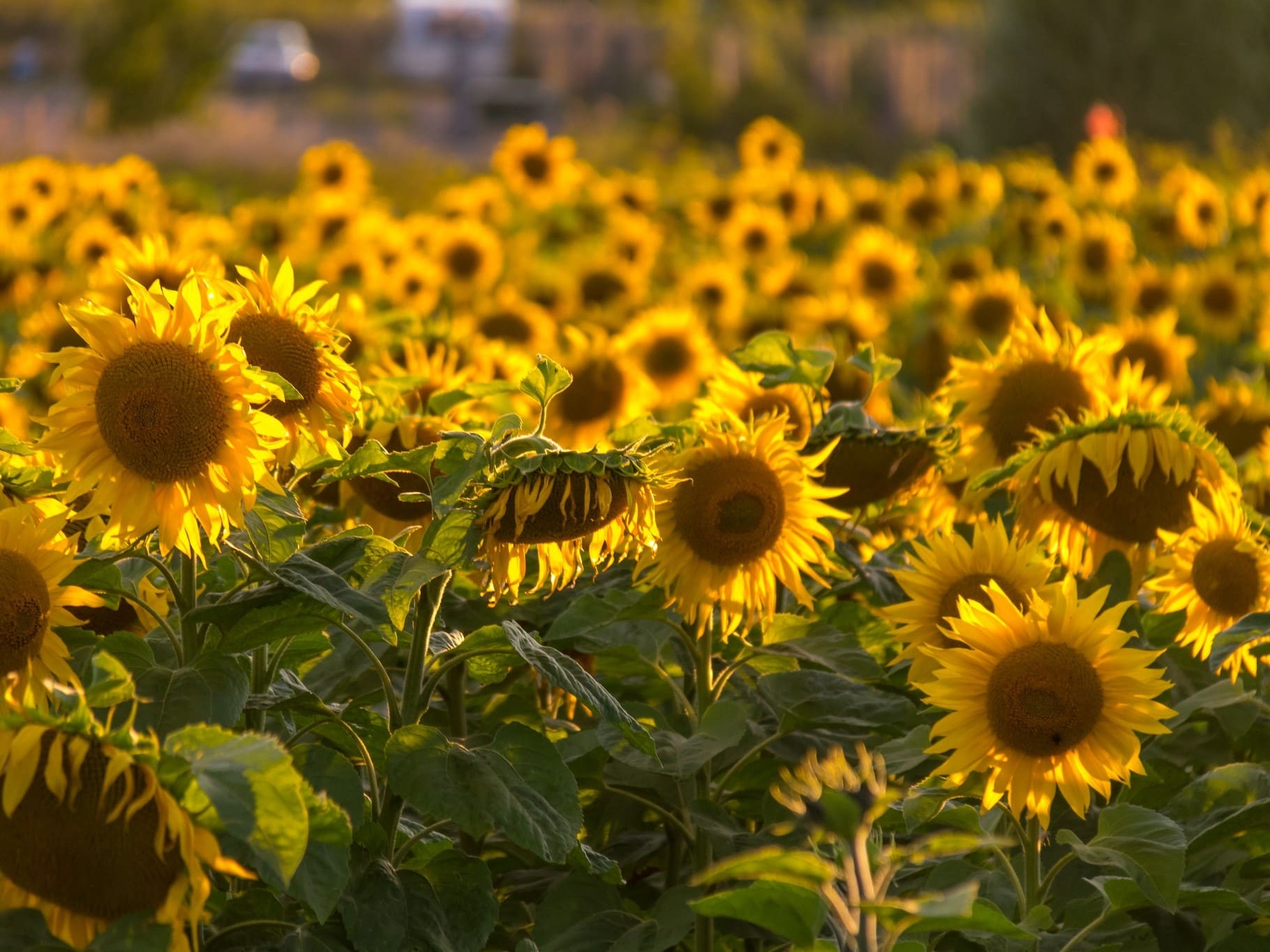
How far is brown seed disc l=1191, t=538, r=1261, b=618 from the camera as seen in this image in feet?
8.63

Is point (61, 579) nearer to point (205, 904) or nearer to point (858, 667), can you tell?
point (205, 904)

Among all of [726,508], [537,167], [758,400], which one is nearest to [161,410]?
[726,508]

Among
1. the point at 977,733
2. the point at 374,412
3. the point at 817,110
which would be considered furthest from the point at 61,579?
the point at 817,110

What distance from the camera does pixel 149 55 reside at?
18.8 meters

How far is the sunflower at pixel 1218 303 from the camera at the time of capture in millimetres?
6711

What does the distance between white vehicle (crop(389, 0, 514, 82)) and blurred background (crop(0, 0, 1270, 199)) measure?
0.07m

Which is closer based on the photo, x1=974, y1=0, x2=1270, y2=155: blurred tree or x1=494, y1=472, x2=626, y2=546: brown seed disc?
x1=494, y1=472, x2=626, y2=546: brown seed disc

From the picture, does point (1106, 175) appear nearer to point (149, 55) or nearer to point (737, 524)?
point (737, 524)

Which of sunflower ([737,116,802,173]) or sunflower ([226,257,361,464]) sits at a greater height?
sunflower ([226,257,361,464])

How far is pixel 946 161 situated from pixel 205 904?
7461mm

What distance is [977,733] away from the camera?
2.17 m

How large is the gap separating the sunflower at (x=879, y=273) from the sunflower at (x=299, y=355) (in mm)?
4702

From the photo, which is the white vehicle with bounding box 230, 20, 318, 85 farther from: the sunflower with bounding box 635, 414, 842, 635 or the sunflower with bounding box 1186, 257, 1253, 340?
the sunflower with bounding box 635, 414, 842, 635

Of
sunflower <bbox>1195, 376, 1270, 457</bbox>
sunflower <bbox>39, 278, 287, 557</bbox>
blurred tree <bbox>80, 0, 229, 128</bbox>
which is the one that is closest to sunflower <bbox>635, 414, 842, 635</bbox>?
sunflower <bbox>39, 278, 287, 557</bbox>
